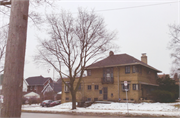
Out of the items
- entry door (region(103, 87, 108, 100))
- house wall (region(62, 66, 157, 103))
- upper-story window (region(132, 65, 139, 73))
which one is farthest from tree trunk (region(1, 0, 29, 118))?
entry door (region(103, 87, 108, 100))

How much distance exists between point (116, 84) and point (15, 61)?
106 feet

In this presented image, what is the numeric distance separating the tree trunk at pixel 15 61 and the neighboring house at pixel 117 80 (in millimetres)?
30128

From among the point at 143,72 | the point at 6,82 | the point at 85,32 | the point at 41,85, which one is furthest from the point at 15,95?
the point at 41,85

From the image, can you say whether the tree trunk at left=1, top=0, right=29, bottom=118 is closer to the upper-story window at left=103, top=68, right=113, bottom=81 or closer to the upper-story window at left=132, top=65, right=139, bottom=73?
the upper-story window at left=132, top=65, right=139, bottom=73

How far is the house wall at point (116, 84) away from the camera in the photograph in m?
32.9

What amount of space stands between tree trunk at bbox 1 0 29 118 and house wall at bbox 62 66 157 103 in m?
30.5

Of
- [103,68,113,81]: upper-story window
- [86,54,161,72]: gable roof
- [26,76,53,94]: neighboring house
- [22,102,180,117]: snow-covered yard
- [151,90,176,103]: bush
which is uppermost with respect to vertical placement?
[86,54,161,72]: gable roof

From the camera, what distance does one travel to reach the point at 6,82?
3.39 m

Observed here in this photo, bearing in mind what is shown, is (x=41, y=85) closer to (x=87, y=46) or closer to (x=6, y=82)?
(x=87, y=46)

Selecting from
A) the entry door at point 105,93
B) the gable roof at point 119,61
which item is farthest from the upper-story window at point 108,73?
the entry door at point 105,93

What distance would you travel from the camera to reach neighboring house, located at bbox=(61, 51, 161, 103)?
33.1 m

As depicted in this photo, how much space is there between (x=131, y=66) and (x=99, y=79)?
6814 mm

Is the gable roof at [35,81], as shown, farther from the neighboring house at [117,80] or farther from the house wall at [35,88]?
the neighboring house at [117,80]

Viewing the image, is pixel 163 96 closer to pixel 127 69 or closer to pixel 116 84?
pixel 127 69
